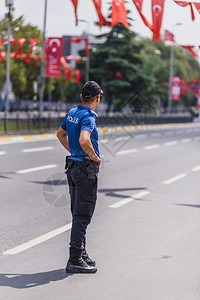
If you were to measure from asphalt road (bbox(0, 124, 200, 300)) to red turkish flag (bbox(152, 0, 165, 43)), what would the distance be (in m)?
3.06

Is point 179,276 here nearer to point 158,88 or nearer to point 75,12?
point 75,12

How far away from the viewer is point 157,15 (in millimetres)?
10180

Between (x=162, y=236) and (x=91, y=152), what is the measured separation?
217cm

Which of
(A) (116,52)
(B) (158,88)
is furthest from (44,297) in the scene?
(B) (158,88)

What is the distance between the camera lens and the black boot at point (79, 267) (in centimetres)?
501

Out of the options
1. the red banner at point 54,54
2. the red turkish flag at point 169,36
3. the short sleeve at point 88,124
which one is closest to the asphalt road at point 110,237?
the short sleeve at point 88,124

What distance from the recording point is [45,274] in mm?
4938

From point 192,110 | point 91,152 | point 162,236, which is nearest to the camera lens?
point 91,152

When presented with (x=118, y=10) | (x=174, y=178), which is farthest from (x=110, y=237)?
(x=174, y=178)

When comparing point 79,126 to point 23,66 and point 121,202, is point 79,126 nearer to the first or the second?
point 121,202

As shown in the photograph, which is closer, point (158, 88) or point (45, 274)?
point (45, 274)

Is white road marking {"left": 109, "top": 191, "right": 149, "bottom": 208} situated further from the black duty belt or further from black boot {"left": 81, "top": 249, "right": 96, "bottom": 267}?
the black duty belt

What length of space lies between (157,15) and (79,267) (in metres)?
6.42

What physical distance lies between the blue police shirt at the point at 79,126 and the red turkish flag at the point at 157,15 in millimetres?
4870
